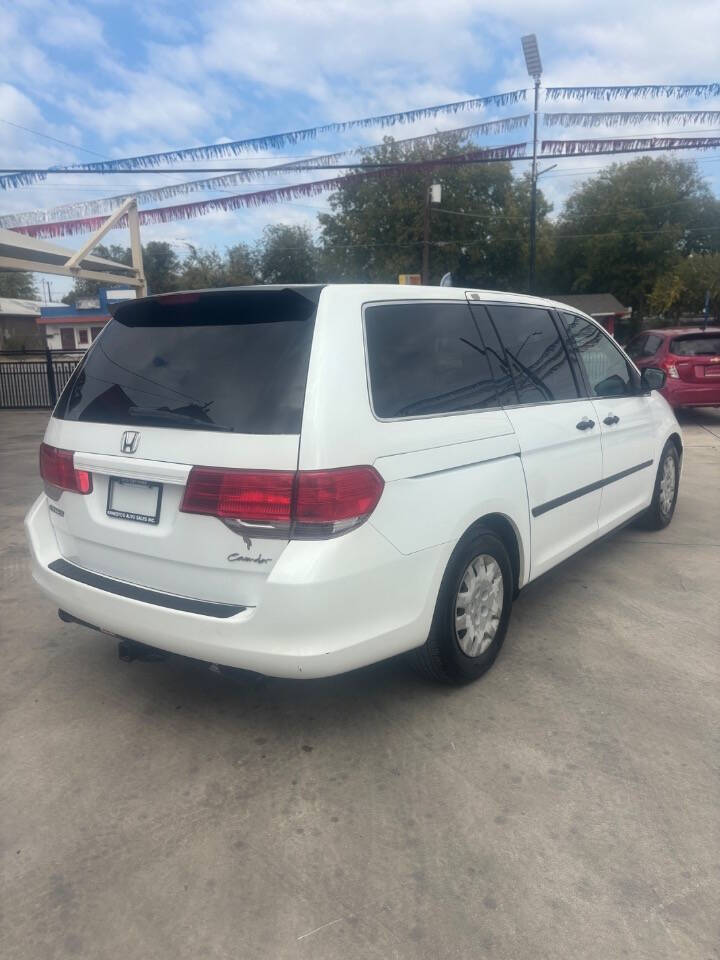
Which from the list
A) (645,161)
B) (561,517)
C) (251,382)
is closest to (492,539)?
(561,517)

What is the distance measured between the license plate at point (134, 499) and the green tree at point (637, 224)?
50788 millimetres

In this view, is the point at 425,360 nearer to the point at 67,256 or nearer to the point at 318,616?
the point at 318,616

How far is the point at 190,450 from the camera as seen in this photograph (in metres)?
2.72

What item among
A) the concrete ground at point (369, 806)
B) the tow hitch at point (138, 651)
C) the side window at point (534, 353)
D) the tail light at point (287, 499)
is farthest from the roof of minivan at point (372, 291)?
the concrete ground at point (369, 806)

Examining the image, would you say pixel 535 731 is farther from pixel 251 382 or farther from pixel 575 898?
pixel 251 382

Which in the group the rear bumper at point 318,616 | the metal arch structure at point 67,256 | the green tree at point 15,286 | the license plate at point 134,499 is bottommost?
the rear bumper at point 318,616

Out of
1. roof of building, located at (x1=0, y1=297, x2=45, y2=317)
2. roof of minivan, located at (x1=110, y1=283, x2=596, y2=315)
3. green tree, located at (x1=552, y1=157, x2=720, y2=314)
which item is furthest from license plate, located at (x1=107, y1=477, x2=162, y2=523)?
roof of building, located at (x1=0, y1=297, x2=45, y2=317)

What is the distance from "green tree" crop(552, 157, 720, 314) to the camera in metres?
48.6

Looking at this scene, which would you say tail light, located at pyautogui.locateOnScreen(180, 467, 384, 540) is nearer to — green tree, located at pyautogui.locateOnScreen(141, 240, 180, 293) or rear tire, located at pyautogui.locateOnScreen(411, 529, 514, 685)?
rear tire, located at pyautogui.locateOnScreen(411, 529, 514, 685)

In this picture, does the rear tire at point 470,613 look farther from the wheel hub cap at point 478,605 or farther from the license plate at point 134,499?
the license plate at point 134,499

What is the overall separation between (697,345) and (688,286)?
35.3 m

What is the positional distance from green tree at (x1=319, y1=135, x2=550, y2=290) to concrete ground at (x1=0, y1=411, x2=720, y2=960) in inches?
1519

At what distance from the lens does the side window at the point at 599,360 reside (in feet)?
15.1

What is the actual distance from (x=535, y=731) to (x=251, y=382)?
6.10 ft
